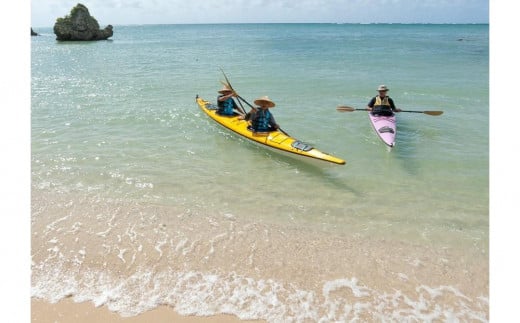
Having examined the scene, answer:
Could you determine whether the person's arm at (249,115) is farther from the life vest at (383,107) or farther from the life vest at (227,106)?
the life vest at (383,107)

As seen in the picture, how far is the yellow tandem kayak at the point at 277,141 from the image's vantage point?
7.20 meters

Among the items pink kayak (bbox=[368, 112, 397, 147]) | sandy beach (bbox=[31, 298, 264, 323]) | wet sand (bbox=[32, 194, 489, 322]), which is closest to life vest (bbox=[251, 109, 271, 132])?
pink kayak (bbox=[368, 112, 397, 147])

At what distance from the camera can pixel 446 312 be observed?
4094 mm

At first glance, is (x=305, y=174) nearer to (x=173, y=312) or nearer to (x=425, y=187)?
(x=425, y=187)

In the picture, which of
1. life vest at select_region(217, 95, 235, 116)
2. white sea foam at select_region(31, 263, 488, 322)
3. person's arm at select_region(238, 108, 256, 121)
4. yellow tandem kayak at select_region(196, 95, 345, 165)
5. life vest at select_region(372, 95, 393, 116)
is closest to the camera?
white sea foam at select_region(31, 263, 488, 322)

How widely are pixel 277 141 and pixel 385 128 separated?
9.13ft

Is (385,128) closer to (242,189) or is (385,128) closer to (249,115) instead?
(249,115)

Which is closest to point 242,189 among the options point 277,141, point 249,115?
point 277,141

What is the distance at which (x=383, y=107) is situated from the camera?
9.62 meters

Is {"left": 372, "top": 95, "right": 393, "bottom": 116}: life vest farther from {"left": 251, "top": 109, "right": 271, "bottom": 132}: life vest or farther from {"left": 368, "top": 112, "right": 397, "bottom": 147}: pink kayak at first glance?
{"left": 251, "top": 109, "right": 271, "bottom": 132}: life vest

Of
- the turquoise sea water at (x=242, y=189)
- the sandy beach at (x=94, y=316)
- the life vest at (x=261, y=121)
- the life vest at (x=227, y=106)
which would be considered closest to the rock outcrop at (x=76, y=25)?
the turquoise sea water at (x=242, y=189)

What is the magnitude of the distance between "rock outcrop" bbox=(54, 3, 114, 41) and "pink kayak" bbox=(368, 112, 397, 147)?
55753 mm

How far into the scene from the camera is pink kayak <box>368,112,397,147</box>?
8.43 meters

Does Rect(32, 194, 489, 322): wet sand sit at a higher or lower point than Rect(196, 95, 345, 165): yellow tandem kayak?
lower
